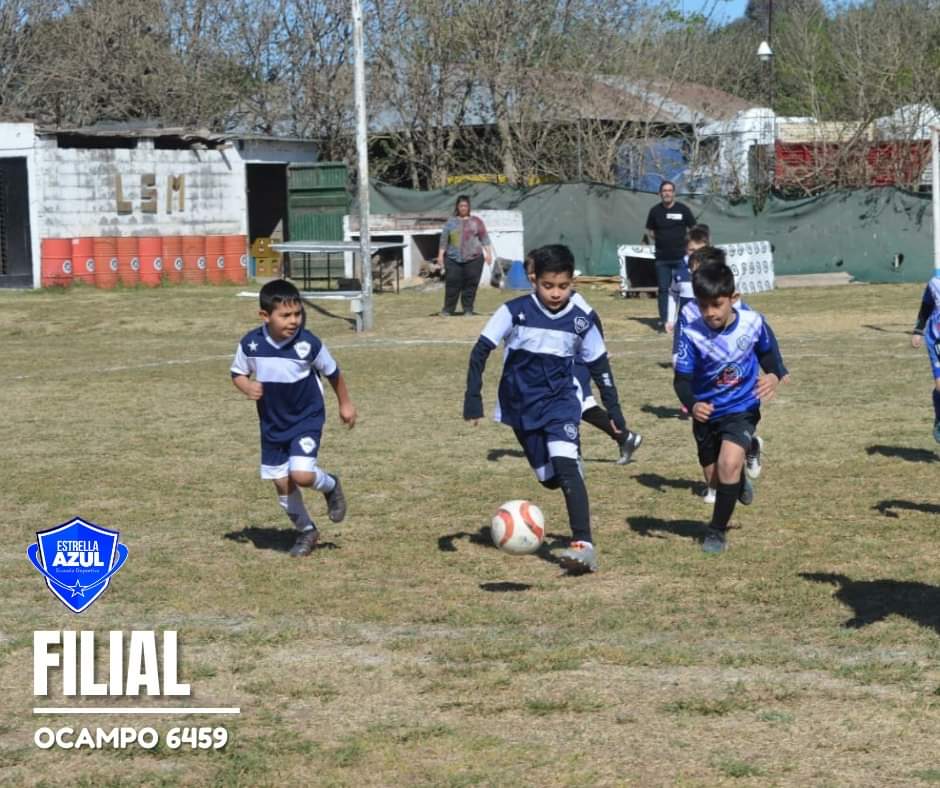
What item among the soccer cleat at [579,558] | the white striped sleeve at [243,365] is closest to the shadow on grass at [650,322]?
the white striped sleeve at [243,365]

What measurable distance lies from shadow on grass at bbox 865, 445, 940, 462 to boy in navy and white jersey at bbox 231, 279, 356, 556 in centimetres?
479

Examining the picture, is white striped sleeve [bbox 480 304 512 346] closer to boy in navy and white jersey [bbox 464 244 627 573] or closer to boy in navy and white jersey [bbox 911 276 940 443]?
boy in navy and white jersey [bbox 464 244 627 573]

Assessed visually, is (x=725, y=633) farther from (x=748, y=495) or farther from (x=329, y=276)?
(x=329, y=276)

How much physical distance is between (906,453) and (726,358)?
12.2 feet

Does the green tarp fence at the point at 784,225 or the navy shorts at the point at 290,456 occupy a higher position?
the green tarp fence at the point at 784,225

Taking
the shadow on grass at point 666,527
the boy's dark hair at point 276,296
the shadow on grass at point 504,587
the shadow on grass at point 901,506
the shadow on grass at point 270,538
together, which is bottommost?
the shadow on grass at point 270,538

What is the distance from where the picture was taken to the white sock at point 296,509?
860 centimetres

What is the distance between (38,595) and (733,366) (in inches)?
150

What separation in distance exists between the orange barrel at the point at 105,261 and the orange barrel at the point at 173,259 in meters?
1.06

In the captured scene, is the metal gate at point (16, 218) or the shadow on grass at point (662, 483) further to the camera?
the metal gate at point (16, 218)

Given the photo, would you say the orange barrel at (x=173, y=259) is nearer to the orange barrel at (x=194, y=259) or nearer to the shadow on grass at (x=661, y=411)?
the orange barrel at (x=194, y=259)

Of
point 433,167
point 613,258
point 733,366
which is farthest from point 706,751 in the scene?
point 433,167

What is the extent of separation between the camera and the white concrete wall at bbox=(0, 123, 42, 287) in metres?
28.9

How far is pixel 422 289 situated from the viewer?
2856cm
